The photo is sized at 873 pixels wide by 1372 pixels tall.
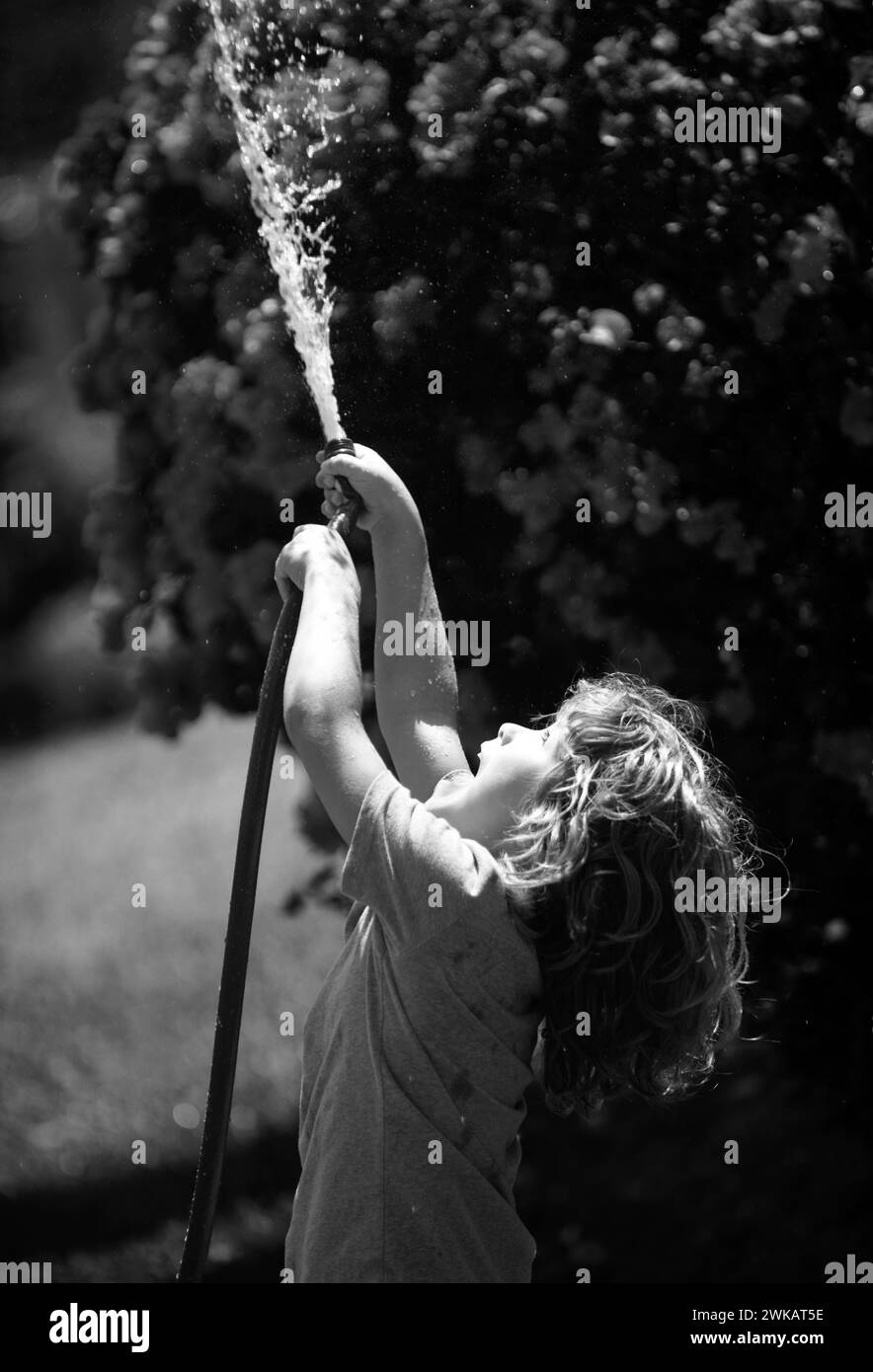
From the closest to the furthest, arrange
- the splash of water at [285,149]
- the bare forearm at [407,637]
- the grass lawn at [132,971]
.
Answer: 1. the bare forearm at [407,637]
2. the splash of water at [285,149]
3. the grass lawn at [132,971]

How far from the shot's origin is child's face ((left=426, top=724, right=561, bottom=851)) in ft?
4.75

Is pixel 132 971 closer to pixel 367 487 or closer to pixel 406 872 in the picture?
pixel 367 487

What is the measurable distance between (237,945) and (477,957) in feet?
1.16

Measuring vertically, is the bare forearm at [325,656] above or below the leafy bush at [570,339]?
below

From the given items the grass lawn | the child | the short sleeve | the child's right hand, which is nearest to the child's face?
the child

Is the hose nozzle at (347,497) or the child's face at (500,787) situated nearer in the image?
the child's face at (500,787)

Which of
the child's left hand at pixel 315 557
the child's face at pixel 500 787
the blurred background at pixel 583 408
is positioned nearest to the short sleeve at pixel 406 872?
the child's face at pixel 500 787

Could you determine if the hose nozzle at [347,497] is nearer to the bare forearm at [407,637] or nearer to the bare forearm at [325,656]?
the bare forearm at [407,637]

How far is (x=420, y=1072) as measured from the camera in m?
1.35

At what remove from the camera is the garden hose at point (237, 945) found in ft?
5.19

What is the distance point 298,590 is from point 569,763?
38 cm

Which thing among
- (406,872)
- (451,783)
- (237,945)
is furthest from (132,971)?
(406,872)

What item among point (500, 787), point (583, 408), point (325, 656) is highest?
point (583, 408)
